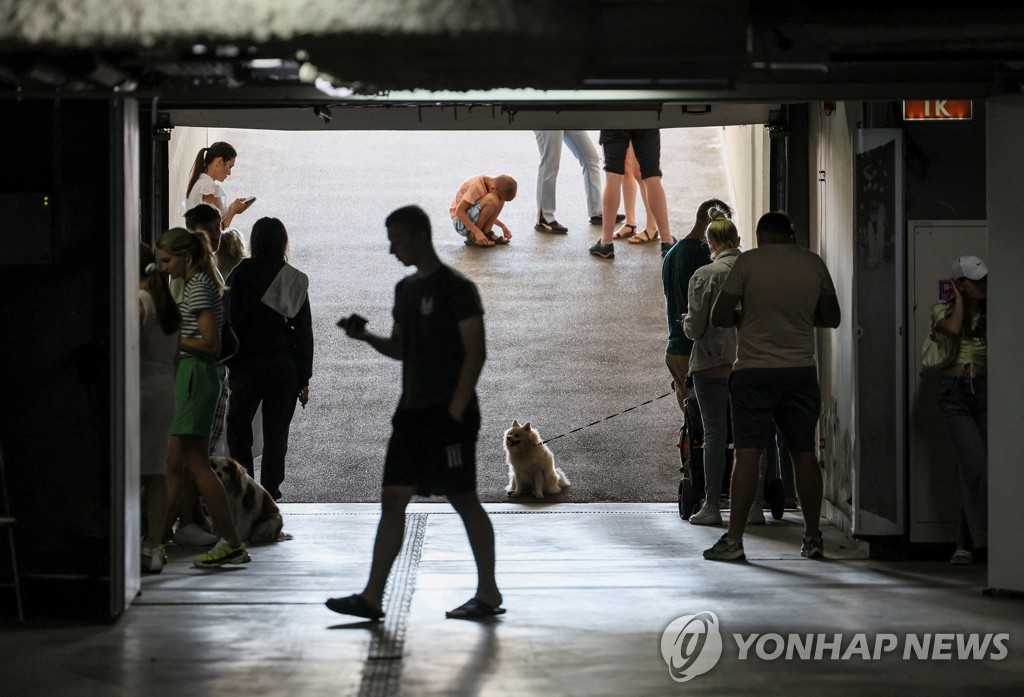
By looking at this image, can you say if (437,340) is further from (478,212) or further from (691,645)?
(478,212)

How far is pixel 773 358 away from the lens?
7520mm

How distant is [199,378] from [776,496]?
3.44 m

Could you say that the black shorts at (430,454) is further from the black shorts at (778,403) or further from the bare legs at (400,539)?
the black shorts at (778,403)

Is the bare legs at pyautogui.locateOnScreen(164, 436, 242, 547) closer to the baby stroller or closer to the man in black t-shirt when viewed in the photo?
the man in black t-shirt

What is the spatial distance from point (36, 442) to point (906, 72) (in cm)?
381

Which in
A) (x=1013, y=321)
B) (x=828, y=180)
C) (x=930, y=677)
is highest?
(x=828, y=180)

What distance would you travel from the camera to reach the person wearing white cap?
7.48 meters

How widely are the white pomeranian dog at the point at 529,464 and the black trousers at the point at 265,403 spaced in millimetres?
1453

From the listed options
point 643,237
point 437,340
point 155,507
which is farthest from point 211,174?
point 643,237

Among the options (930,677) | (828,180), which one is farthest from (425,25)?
(828,180)

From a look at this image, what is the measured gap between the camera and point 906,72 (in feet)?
20.1

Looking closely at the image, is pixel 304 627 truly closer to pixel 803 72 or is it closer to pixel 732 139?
pixel 803 72
